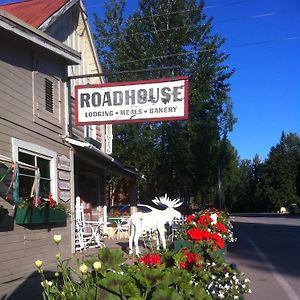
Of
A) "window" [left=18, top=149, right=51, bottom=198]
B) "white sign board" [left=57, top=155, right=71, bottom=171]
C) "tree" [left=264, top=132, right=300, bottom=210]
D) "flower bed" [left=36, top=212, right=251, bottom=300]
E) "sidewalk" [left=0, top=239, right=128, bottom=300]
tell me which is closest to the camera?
"flower bed" [left=36, top=212, right=251, bottom=300]

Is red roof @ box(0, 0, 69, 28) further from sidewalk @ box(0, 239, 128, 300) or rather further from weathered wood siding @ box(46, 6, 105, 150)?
sidewalk @ box(0, 239, 128, 300)

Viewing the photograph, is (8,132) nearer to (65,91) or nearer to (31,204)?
(31,204)

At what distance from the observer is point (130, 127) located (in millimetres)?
30078

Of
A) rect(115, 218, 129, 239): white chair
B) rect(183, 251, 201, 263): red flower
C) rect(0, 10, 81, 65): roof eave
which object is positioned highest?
rect(0, 10, 81, 65): roof eave

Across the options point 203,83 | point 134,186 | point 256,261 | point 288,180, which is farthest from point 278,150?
point 256,261

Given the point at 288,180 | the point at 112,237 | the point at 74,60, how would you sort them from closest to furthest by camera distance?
1. the point at 74,60
2. the point at 112,237
3. the point at 288,180

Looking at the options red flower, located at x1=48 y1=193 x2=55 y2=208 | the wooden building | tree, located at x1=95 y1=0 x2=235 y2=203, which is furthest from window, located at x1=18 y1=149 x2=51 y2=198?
tree, located at x1=95 y1=0 x2=235 y2=203

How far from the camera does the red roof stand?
39.5 ft

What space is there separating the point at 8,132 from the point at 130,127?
21.1 meters

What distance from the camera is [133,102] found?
35.9 ft

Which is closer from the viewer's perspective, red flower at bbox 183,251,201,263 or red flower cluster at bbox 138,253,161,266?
red flower cluster at bbox 138,253,161,266

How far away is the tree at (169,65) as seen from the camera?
100 feet

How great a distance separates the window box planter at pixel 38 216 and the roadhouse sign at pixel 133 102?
6.66ft

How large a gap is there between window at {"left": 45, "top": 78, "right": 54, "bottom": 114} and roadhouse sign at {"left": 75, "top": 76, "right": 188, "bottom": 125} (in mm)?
621
